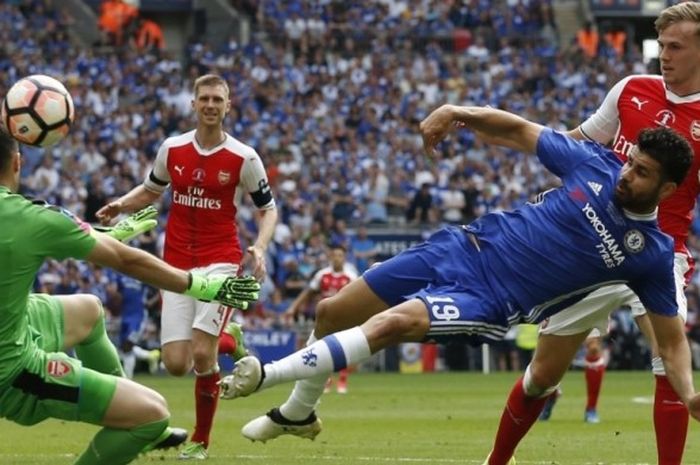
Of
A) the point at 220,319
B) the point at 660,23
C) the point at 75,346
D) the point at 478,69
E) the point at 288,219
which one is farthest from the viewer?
the point at 478,69

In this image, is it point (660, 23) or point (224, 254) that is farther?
point (224, 254)

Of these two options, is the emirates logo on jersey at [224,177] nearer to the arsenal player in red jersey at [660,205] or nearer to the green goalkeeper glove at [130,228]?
the green goalkeeper glove at [130,228]

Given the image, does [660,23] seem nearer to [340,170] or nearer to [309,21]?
[340,170]

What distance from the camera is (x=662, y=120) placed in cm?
1074

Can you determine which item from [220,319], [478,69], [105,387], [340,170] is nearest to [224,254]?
[220,319]

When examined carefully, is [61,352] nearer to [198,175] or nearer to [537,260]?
[537,260]

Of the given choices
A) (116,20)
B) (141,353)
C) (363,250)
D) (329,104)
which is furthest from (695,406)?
(116,20)

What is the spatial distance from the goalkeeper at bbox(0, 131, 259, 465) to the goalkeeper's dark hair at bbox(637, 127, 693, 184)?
2488 mm

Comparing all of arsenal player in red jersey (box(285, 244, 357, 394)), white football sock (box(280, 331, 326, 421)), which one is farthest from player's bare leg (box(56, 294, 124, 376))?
arsenal player in red jersey (box(285, 244, 357, 394))

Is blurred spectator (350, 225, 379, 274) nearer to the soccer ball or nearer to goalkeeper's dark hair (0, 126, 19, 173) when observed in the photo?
the soccer ball

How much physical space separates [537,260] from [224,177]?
4.98m

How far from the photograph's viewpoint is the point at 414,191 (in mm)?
35406

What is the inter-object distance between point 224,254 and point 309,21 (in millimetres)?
30071

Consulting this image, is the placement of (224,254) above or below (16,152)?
below
